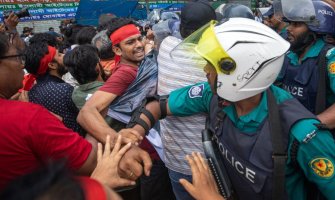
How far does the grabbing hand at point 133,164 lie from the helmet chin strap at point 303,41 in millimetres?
1862

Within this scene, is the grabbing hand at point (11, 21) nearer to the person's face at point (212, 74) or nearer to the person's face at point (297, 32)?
the person's face at point (297, 32)

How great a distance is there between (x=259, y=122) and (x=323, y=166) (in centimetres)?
36

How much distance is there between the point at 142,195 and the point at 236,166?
1.58 m

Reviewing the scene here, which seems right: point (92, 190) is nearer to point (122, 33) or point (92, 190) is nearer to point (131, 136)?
point (131, 136)

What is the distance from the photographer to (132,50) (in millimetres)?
3176

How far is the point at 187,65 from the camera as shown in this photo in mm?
2295

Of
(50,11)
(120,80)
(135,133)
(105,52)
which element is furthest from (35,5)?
(135,133)

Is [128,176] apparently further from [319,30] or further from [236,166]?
[319,30]

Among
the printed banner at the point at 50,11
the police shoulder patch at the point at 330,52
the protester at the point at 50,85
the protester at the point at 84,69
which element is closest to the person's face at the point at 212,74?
the police shoulder patch at the point at 330,52

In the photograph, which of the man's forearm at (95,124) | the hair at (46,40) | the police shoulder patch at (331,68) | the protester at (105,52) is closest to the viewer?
the man's forearm at (95,124)

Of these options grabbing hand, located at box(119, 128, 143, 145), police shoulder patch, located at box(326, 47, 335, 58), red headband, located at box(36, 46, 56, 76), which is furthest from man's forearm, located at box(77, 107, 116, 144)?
police shoulder patch, located at box(326, 47, 335, 58)

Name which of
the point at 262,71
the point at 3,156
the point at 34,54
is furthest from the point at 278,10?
the point at 3,156

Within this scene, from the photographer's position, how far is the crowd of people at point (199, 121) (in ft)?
4.99

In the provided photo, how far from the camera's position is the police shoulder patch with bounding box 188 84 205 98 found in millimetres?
2160
